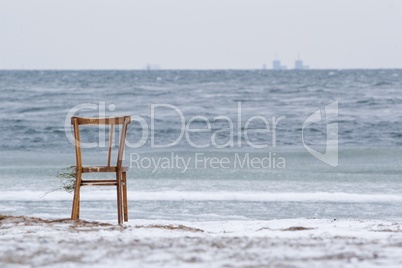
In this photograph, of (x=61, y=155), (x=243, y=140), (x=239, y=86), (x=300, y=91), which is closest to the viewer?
(x=61, y=155)

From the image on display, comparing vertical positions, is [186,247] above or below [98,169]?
below

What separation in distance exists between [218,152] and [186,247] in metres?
12.5

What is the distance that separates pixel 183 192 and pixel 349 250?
21.4 ft

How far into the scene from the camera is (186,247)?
5055mm

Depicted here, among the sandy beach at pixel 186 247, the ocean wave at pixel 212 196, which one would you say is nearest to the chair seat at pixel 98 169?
the sandy beach at pixel 186 247

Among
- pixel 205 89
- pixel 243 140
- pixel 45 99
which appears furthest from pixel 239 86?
pixel 243 140

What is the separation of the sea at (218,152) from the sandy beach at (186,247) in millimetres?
2002

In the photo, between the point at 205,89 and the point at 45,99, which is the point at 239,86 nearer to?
the point at 205,89

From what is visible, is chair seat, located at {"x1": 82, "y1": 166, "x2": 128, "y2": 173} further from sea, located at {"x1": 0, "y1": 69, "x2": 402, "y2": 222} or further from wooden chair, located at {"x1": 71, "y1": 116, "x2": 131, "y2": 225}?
sea, located at {"x1": 0, "y1": 69, "x2": 402, "y2": 222}

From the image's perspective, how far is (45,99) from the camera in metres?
31.1

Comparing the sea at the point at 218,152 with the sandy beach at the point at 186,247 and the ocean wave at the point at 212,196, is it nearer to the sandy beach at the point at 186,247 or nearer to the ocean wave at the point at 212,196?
the ocean wave at the point at 212,196

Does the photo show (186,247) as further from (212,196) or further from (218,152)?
(218,152)

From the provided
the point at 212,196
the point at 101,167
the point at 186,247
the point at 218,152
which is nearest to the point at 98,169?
the point at 101,167

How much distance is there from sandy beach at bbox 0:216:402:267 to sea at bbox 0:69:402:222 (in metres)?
2.00
